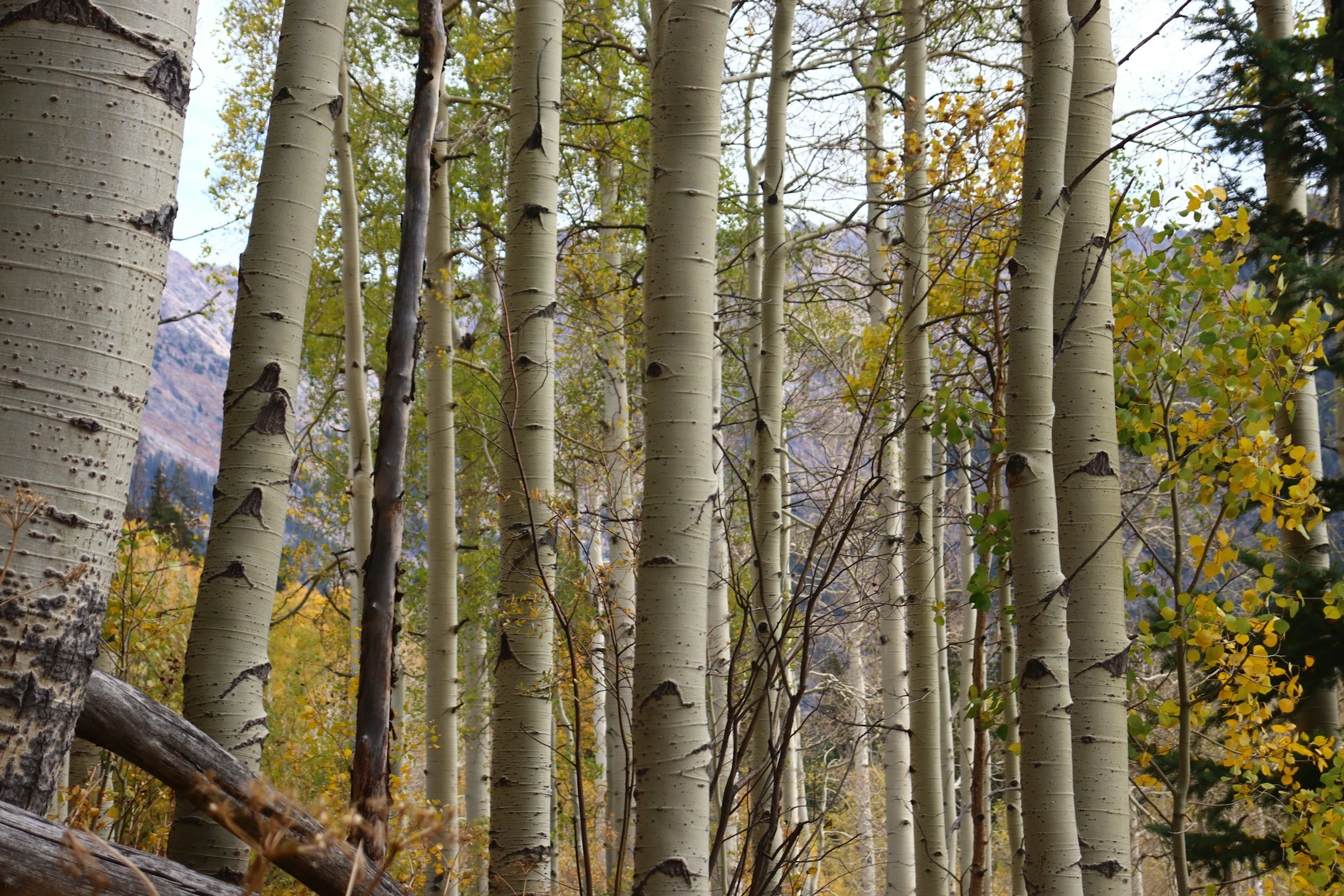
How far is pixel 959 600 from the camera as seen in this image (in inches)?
381

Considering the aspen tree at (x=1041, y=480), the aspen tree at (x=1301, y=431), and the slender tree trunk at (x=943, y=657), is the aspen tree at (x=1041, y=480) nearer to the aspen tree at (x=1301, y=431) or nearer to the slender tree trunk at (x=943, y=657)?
the slender tree trunk at (x=943, y=657)

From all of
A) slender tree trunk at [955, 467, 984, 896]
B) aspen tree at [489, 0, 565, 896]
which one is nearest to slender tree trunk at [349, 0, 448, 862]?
aspen tree at [489, 0, 565, 896]

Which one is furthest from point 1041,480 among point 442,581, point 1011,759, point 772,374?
point 1011,759

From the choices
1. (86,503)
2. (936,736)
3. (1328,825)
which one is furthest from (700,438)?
(936,736)

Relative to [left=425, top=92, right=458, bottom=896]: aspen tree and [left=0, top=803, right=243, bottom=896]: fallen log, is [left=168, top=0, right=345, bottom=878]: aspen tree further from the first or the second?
[left=425, top=92, right=458, bottom=896]: aspen tree

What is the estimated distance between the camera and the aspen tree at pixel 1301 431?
408cm

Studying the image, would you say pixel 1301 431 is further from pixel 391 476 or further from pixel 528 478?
pixel 391 476

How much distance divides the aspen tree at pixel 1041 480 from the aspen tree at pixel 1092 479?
0.12 m

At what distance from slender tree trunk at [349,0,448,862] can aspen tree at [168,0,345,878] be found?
0.50 meters

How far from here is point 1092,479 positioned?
7.53 ft

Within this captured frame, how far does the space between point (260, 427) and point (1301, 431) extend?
470 cm

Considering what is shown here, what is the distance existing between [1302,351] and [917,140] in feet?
8.08

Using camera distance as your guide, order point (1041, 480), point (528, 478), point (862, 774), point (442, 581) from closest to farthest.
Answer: point (1041, 480) < point (528, 478) < point (442, 581) < point (862, 774)

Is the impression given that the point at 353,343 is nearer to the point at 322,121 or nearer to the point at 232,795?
the point at 322,121
